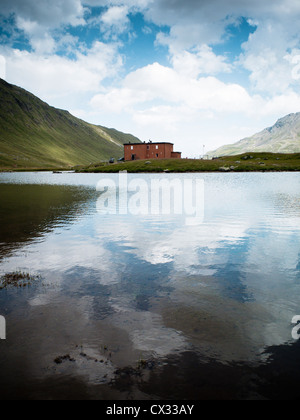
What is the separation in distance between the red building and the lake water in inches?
5479

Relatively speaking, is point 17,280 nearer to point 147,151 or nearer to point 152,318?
point 152,318

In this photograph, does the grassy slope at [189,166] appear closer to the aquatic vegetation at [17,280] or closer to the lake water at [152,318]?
the lake water at [152,318]

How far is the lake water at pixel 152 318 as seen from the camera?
583 centimetres

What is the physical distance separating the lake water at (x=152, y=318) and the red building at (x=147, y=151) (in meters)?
139

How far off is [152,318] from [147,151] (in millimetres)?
150460

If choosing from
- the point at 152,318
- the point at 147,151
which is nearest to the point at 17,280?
the point at 152,318

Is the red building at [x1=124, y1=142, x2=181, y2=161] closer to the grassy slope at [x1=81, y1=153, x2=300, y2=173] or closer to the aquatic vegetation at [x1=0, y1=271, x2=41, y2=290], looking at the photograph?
the grassy slope at [x1=81, y1=153, x2=300, y2=173]

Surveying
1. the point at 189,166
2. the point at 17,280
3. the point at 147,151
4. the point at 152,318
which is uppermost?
the point at 147,151

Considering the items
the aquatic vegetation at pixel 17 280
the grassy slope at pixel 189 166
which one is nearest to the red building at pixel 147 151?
the grassy slope at pixel 189 166

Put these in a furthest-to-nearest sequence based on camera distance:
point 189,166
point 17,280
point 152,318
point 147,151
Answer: point 147,151 < point 189,166 < point 17,280 < point 152,318

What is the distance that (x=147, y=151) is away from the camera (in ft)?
508

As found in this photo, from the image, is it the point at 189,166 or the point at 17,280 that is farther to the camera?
the point at 189,166

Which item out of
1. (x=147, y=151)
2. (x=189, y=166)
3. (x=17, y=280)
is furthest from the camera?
(x=147, y=151)

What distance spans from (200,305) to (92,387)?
440 cm
